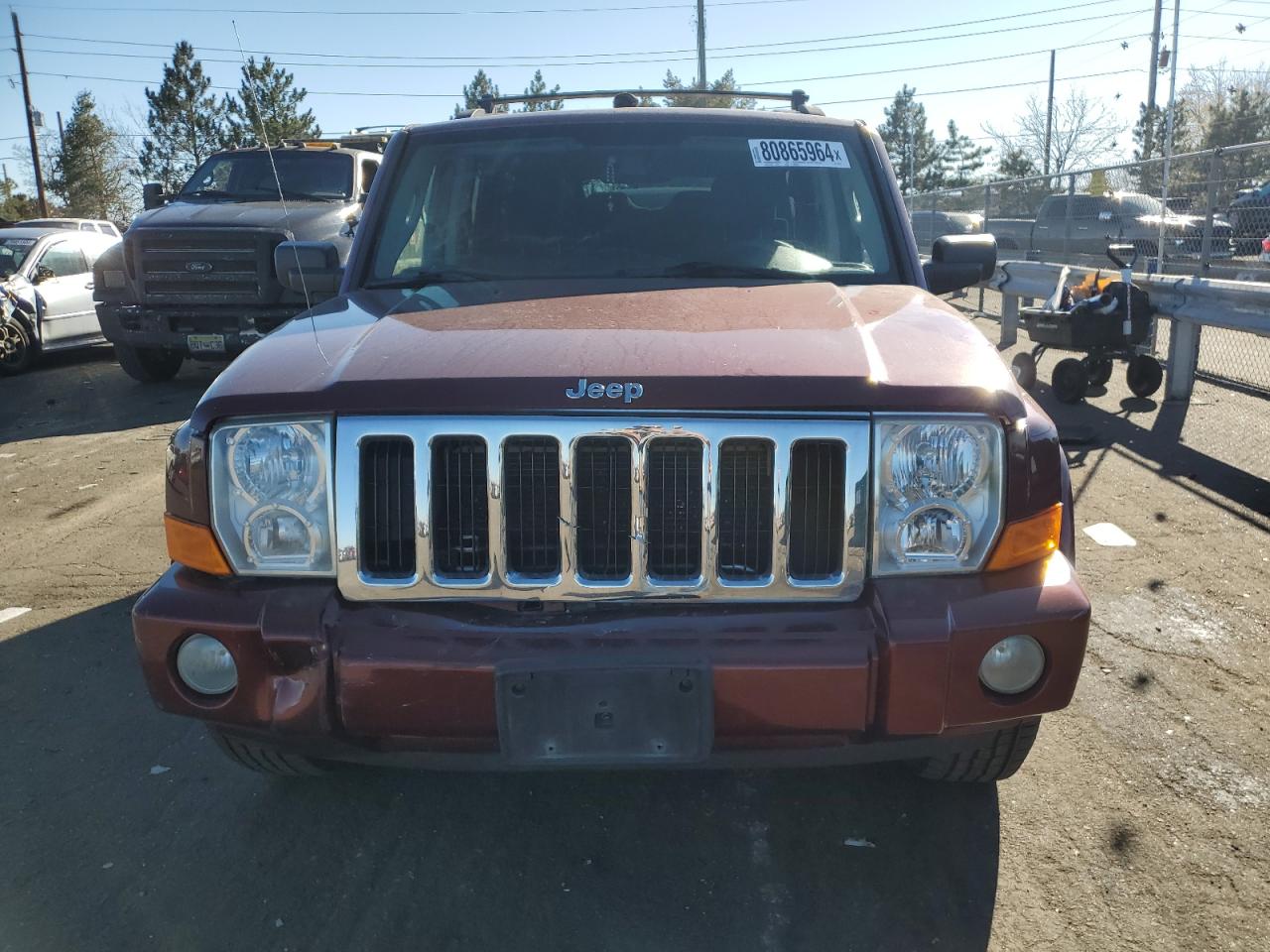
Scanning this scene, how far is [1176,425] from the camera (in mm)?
7938

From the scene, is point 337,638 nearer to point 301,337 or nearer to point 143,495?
point 301,337

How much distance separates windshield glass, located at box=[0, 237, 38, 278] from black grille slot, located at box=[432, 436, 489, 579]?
1266 centimetres

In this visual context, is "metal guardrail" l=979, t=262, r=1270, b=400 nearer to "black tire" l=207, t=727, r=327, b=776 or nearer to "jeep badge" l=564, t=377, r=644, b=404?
"jeep badge" l=564, t=377, r=644, b=404

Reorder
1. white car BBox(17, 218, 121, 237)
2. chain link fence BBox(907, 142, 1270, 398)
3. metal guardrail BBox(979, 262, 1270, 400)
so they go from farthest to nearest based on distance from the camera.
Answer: white car BBox(17, 218, 121, 237)
chain link fence BBox(907, 142, 1270, 398)
metal guardrail BBox(979, 262, 1270, 400)

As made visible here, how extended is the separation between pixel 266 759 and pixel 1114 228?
426 inches

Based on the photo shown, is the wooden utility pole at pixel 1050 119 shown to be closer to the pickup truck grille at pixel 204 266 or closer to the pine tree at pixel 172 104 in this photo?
the pine tree at pixel 172 104

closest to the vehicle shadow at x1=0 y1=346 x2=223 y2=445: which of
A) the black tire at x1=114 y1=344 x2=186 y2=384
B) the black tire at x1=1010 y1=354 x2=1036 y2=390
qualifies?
the black tire at x1=114 y1=344 x2=186 y2=384

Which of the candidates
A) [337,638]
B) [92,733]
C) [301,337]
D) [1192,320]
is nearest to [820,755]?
[337,638]

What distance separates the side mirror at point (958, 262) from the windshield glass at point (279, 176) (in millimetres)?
8281

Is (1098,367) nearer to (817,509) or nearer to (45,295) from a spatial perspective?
(817,509)

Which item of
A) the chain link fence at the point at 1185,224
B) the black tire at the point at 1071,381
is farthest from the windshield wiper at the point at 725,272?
the black tire at the point at 1071,381

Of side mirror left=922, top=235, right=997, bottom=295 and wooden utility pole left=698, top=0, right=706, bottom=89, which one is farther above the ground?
wooden utility pole left=698, top=0, right=706, bottom=89

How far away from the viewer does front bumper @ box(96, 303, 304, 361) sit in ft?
32.6

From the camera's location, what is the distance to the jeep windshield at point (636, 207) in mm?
3598
